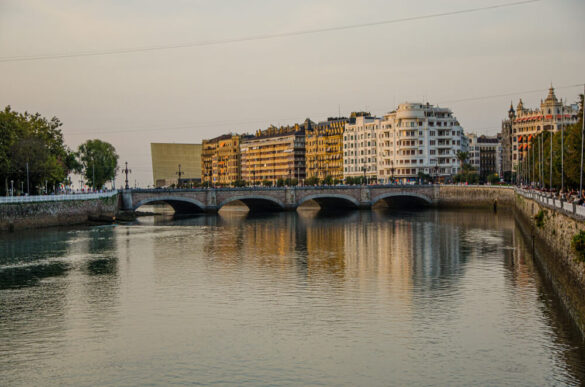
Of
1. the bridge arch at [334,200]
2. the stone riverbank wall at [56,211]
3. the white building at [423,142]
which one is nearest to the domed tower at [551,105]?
the white building at [423,142]

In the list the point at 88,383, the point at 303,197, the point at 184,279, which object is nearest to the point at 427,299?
the point at 184,279

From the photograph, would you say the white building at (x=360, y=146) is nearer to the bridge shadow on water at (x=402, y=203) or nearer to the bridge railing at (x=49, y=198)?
the bridge shadow on water at (x=402, y=203)

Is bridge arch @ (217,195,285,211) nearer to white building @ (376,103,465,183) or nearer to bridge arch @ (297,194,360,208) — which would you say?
bridge arch @ (297,194,360,208)

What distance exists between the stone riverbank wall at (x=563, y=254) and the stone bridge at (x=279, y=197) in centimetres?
6636

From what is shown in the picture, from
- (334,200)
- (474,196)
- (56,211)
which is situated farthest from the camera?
(334,200)

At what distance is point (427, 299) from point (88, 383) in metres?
18.5

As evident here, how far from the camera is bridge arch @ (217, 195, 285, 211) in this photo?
360 feet

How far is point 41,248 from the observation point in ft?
193

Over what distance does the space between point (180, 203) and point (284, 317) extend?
84275 millimetres

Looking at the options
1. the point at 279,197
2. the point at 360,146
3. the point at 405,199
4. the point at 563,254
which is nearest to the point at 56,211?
the point at 279,197

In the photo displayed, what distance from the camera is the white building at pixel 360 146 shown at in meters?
165

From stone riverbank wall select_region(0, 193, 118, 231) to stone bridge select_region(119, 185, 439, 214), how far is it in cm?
632

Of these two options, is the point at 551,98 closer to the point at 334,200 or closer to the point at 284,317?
the point at 334,200

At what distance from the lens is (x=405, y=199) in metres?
128
